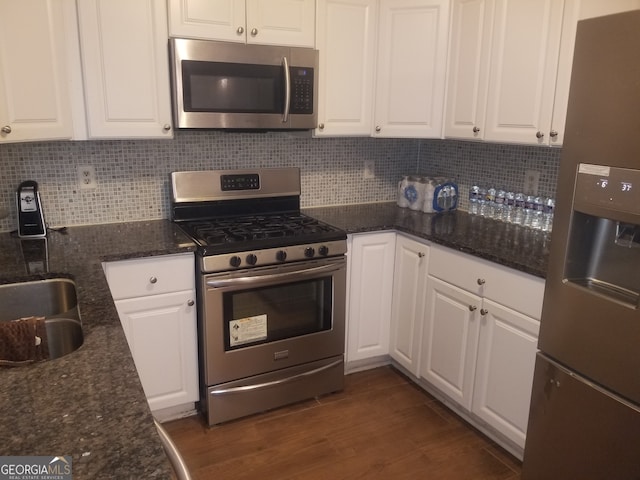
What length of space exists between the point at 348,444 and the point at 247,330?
69 centimetres

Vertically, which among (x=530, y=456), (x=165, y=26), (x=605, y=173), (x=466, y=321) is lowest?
(x=530, y=456)

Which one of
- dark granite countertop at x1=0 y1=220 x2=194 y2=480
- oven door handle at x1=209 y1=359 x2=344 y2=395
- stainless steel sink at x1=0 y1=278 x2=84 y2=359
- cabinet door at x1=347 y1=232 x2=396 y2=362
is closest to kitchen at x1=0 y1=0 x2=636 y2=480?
cabinet door at x1=347 y1=232 x2=396 y2=362

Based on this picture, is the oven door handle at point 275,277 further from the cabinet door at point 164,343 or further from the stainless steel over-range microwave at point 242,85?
the stainless steel over-range microwave at point 242,85

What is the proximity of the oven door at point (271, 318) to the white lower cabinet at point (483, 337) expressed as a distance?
482 millimetres

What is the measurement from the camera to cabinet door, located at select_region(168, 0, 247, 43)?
2.22 m

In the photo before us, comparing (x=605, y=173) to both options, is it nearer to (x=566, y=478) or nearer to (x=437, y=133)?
(x=566, y=478)

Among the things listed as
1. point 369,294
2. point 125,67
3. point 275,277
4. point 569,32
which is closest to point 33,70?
point 125,67

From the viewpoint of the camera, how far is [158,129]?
232cm

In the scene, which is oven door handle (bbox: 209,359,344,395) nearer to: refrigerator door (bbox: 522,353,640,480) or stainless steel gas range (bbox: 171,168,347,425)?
stainless steel gas range (bbox: 171,168,347,425)

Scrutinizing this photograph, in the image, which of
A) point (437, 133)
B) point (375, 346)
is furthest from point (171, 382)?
point (437, 133)

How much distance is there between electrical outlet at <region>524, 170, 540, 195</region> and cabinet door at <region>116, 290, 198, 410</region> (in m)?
1.76

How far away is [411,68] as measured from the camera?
2.70 m

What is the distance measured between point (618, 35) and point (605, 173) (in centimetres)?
38

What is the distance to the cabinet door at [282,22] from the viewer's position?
2.37m
